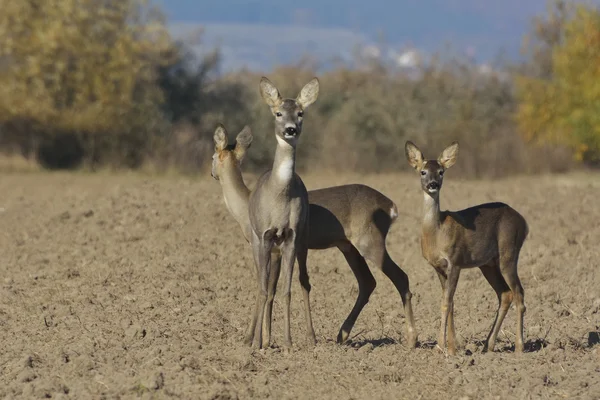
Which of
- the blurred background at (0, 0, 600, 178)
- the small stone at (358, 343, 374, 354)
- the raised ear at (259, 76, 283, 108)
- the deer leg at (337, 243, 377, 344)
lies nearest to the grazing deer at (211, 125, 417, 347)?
the deer leg at (337, 243, 377, 344)

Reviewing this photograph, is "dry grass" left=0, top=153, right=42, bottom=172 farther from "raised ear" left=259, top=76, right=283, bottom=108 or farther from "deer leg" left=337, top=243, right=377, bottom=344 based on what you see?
"raised ear" left=259, top=76, right=283, bottom=108

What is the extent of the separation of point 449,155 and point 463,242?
0.82 m

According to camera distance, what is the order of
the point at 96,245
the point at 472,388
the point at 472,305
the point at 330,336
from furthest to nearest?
1. the point at 96,245
2. the point at 472,305
3. the point at 330,336
4. the point at 472,388

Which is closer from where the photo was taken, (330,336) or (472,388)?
(472,388)

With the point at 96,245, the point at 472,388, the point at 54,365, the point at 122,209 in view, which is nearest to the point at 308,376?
the point at 472,388

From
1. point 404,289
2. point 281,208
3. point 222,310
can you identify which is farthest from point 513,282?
point 222,310

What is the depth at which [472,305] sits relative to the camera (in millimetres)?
12109

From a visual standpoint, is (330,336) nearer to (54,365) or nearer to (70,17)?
(54,365)

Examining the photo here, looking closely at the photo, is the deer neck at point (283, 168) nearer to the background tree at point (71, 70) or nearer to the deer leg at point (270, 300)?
the deer leg at point (270, 300)

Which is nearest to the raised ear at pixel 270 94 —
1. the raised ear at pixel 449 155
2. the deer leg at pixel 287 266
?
the deer leg at pixel 287 266

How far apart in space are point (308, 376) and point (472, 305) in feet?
14.6

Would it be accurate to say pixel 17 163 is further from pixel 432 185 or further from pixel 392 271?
pixel 432 185

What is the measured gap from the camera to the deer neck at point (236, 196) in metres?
9.67

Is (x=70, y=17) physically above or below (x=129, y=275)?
above
